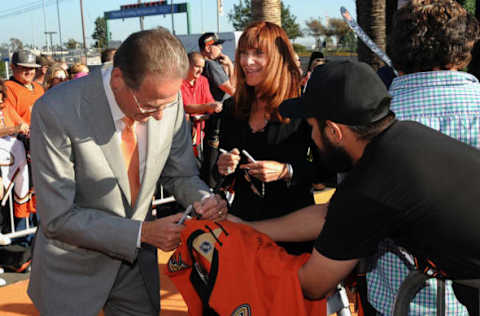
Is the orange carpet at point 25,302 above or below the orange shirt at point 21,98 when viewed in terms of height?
below

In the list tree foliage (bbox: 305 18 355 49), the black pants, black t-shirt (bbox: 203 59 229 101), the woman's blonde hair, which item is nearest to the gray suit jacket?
the woman's blonde hair

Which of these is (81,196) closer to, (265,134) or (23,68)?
(265,134)

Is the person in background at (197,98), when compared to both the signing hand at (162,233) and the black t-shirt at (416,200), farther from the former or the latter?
the black t-shirt at (416,200)

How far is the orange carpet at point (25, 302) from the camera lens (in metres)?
4.09

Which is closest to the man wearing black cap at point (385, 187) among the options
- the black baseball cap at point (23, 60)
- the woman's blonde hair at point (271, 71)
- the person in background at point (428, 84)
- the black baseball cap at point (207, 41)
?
the person in background at point (428, 84)

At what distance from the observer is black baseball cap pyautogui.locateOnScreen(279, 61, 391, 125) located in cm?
166

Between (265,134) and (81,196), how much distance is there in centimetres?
123

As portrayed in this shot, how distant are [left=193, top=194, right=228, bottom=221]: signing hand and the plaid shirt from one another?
2.55ft

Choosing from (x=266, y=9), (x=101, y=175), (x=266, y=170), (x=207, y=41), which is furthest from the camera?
(x=266, y=9)

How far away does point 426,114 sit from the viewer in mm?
1987

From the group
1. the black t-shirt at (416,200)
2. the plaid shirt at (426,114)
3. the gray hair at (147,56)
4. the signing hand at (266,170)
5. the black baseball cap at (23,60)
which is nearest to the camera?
the black t-shirt at (416,200)

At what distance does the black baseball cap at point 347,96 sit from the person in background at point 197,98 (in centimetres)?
465

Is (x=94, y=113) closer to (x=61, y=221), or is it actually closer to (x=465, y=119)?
(x=61, y=221)

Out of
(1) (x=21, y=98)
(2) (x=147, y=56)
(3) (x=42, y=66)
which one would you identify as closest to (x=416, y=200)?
(2) (x=147, y=56)
